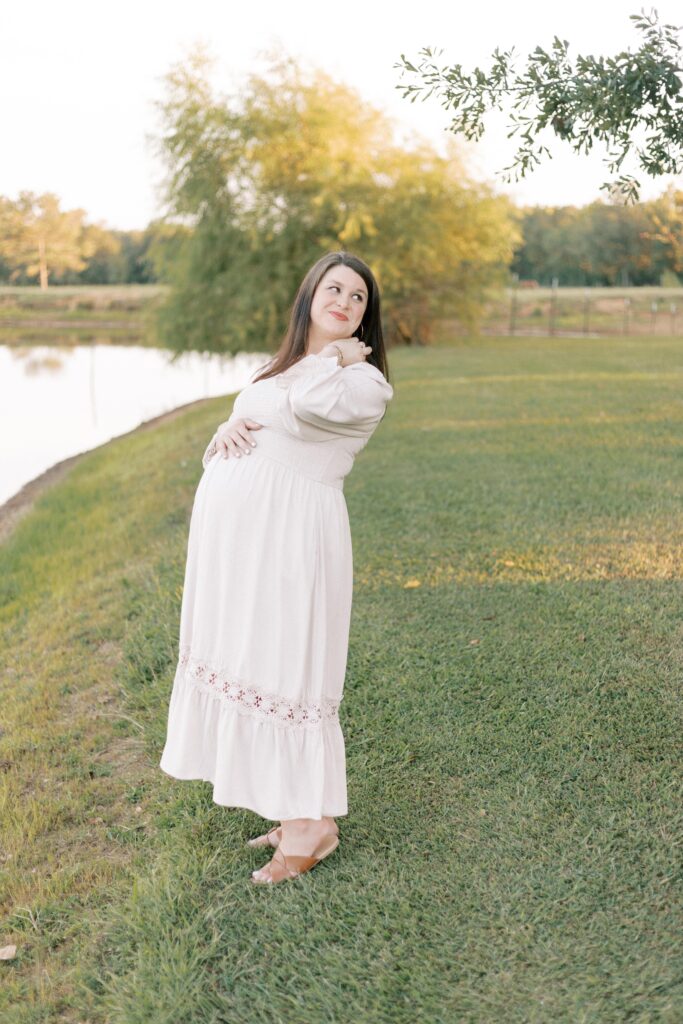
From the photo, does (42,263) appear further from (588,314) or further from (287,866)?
(287,866)

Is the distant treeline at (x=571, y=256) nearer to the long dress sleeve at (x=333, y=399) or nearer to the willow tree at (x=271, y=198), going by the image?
the willow tree at (x=271, y=198)

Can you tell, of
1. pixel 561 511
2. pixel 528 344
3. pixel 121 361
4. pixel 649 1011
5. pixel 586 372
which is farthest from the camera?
pixel 121 361

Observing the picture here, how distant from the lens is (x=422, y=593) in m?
5.66

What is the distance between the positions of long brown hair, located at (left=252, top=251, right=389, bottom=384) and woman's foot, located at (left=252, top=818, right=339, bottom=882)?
138 cm

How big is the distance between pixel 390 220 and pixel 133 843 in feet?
92.7

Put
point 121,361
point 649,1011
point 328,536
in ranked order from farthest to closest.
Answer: point 121,361 → point 328,536 → point 649,1011

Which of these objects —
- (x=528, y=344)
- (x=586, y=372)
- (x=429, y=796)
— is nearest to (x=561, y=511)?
(x=429, y=796)

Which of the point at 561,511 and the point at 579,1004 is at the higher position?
the point at 561,511

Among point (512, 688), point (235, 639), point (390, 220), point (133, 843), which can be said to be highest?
point (390, 220)

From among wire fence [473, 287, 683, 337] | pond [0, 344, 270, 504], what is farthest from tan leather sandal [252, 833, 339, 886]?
wire fence [473, 287, 683, 337]

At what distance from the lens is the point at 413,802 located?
3594mm

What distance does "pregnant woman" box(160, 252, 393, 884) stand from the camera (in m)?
2.98

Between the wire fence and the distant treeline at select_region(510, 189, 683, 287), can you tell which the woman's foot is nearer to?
the wire fence

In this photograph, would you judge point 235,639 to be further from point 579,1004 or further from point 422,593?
point 422,593
